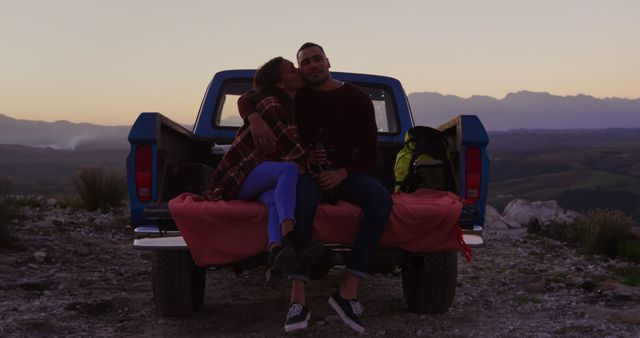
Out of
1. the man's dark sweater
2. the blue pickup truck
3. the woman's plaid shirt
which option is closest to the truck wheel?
the blue pickup truck

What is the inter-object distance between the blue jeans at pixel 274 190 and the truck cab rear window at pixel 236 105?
6.42 feet

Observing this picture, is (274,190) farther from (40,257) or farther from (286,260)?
(40,257)

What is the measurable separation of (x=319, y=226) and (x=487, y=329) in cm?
144

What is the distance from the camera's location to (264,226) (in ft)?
13.5

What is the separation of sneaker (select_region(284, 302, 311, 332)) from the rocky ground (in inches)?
12.2

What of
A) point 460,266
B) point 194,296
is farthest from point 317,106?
point 460,266

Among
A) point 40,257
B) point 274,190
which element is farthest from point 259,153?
point 40,257

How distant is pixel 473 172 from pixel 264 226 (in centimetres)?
141

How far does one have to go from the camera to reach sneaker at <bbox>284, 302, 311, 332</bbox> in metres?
4.08

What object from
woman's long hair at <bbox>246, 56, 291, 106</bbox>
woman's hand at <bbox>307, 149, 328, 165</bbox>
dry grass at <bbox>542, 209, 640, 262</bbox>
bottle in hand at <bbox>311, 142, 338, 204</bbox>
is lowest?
dry grass at <bbox>542, 209, 640, 262</bbox>

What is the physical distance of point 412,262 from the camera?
4590mm

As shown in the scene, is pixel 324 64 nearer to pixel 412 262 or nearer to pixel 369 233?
pixel 369 233

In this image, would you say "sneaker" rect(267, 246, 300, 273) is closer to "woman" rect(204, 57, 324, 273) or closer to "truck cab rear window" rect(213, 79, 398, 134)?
"woman" rect(204, 57, 324, 273)

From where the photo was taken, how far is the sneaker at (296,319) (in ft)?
13.4
